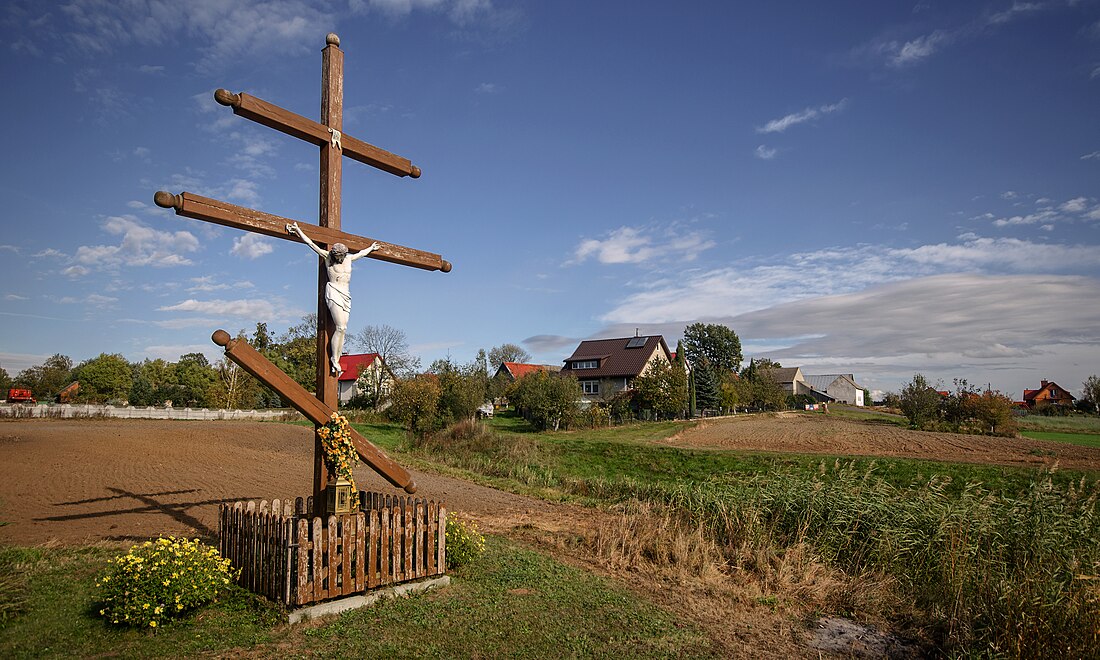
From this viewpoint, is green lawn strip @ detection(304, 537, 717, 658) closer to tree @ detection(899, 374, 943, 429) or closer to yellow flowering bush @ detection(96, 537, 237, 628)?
yellow flowering bush @ detection(96, 537, 237, 628)

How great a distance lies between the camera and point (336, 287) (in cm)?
634

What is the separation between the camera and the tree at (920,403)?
3892 cm

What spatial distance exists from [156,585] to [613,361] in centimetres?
5536

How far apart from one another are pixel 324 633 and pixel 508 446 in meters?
23.6

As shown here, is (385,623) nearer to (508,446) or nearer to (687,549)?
(687,549)

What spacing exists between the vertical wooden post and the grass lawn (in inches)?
58.2

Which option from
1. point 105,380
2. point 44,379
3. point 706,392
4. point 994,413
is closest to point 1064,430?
point 994,413

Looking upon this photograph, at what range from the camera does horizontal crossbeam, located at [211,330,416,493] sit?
580cm

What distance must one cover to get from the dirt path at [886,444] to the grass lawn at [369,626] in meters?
21.6

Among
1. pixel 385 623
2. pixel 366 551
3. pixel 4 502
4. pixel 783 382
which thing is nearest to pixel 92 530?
pixel 4 502

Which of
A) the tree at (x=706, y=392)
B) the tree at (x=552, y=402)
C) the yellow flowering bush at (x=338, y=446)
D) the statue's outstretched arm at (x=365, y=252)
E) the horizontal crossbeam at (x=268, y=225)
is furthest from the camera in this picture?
the tree at (x=706, y=392)

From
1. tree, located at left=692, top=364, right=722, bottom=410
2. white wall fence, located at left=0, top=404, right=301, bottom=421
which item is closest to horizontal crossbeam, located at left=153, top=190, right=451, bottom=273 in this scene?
white wall fence, located at left=0, top=404, right=301, bottom=421

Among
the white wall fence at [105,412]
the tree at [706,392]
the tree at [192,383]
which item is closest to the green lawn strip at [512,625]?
the white wall fence at [105,412]

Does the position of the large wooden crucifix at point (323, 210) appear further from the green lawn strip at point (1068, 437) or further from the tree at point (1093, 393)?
the tree at point (1093, 393)
